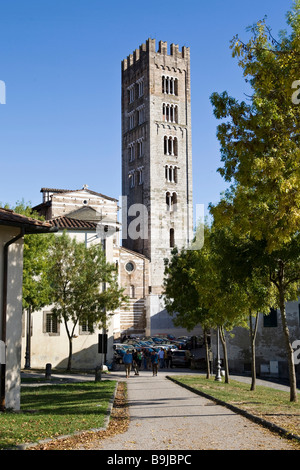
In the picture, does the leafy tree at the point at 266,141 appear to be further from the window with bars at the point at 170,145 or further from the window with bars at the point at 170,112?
the window with bars at the point at 170,112

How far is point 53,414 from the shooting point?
12812 millimetres

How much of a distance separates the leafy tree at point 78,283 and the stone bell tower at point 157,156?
45.4m

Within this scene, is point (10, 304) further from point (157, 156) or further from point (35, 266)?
point (157, 156)

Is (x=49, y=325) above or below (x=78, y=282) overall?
below

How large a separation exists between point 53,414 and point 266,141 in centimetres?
839

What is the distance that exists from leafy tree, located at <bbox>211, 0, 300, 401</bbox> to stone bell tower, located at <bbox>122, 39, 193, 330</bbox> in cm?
6638

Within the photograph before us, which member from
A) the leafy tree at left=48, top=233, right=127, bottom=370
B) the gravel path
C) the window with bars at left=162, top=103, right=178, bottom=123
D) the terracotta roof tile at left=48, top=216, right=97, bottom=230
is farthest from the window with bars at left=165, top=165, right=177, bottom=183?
the gravel path

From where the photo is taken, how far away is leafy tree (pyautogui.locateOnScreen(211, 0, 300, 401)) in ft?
37.7

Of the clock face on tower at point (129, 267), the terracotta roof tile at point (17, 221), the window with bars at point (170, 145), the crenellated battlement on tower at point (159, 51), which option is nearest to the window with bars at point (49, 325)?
the terracotta roof tile at point (17, 221)

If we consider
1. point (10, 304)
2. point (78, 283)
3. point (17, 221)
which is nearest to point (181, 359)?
point (78, 283)

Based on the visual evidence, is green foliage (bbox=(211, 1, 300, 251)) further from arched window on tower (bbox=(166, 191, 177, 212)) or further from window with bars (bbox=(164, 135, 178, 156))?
window with bars (bbox=(164, 135, 178, 156))

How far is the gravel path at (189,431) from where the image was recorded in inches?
354

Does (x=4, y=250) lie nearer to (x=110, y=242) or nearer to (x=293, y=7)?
(x=293, y=7)
